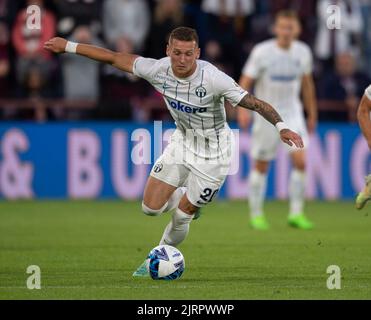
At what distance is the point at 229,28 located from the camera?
2039 centimetres

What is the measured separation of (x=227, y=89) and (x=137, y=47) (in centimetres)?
1029

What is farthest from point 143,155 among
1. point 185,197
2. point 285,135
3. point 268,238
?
point 285,135

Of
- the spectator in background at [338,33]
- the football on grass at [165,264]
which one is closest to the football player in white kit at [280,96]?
the spectator in background at [338,33]

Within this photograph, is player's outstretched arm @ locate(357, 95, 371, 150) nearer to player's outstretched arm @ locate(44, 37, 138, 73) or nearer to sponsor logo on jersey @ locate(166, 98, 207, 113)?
sponsor logo on jersey @ locate(166, 98, 207, 113)

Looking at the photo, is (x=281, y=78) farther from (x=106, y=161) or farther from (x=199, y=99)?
(x=199, y=99)

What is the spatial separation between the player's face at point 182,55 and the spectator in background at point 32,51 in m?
9.53

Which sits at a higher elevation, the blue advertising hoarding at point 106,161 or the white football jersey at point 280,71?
the white football jersey at point 280,71

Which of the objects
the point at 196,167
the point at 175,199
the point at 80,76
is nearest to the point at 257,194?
the point at 175,199

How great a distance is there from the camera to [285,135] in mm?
9211

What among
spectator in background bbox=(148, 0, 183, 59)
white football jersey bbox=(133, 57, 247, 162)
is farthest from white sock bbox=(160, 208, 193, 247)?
spectator in background bbox=(148, 0, 183, 59)

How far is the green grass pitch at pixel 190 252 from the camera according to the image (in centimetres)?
909

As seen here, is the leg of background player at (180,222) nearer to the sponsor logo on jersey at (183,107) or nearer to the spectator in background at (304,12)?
the sponsor logo on jersey at (183,107)

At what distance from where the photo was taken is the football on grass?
9.75 m

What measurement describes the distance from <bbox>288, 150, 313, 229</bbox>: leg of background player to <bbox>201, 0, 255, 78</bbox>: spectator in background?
4.76 metres
